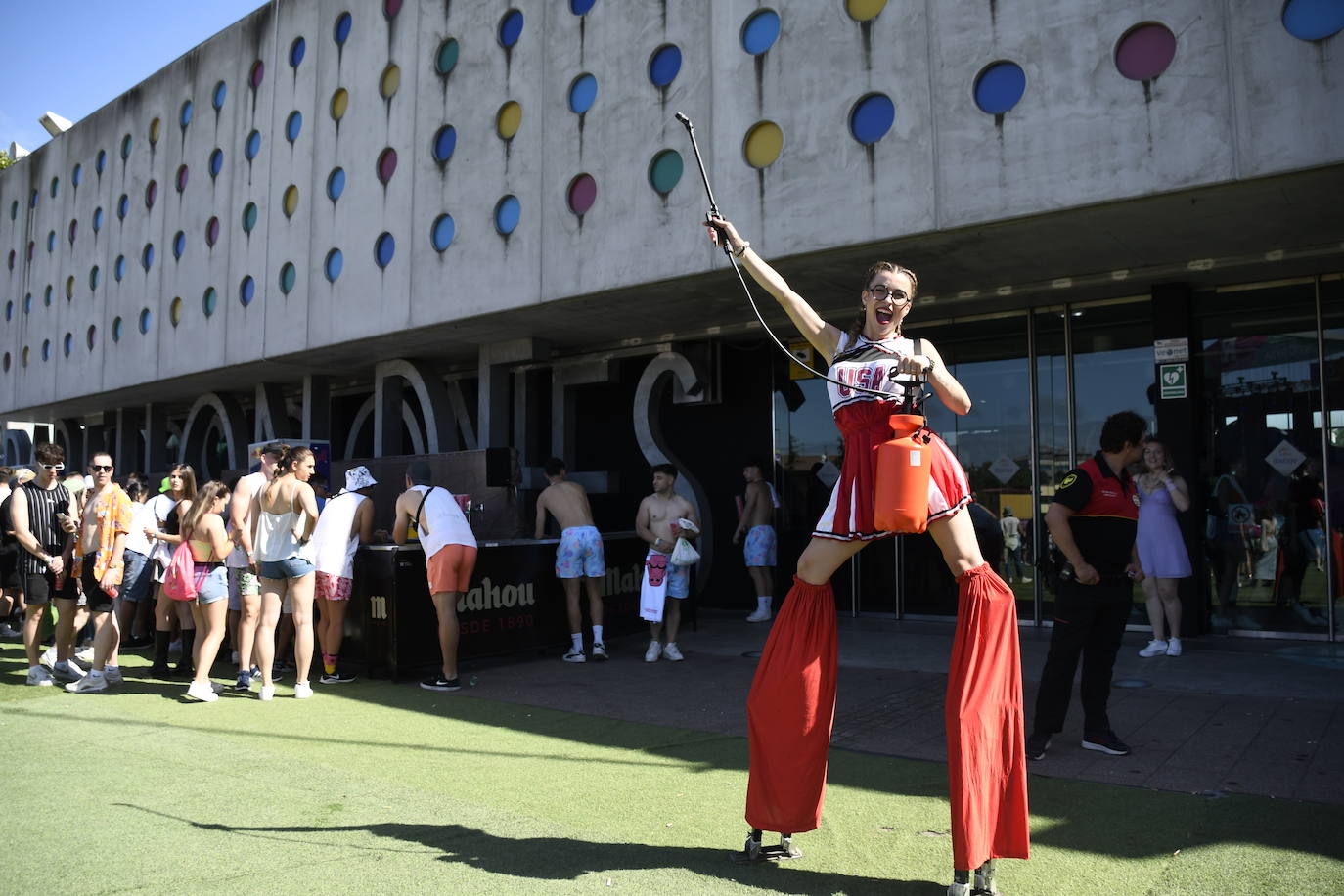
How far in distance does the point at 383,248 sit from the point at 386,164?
3.98ft

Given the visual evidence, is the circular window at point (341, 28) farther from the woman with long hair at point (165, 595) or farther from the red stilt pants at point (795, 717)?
the red stilt pants at point (795, 717)

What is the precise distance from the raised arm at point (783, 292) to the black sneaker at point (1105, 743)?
123 inches

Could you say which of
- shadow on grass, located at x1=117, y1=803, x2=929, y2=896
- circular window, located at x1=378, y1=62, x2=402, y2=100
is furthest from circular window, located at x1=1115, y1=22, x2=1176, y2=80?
circular window, located at x1=378, y1=62, x2=402, y2=100

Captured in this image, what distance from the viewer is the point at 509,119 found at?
12148 mm

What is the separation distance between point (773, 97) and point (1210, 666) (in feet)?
21.0

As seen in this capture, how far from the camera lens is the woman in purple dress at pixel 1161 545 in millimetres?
8555

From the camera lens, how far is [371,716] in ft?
22.7

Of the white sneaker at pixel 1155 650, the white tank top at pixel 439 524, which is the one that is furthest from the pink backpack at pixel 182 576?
the white sneaker at pixel 1155 650

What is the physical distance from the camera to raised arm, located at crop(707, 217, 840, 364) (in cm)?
349

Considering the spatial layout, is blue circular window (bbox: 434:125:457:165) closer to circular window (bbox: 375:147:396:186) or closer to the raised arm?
circular window (bbox: 375:147:396:186)

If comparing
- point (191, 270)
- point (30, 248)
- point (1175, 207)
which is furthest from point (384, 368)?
point (30, 248)

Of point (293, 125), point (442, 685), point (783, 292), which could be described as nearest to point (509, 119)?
point (293, 125)

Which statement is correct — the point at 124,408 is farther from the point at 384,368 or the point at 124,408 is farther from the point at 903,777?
the point at 903,777

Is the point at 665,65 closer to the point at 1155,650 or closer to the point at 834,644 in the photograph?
the point at 1155,650
